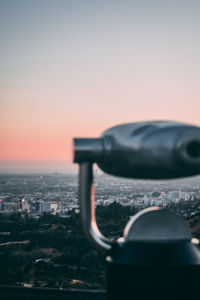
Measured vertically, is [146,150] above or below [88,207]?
above

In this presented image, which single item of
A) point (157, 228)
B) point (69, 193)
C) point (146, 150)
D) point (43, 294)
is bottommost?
point (69, 193)

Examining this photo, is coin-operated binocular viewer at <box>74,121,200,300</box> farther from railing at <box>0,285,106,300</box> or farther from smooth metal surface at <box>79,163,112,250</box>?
railing at <box>0,285,106,300</box>

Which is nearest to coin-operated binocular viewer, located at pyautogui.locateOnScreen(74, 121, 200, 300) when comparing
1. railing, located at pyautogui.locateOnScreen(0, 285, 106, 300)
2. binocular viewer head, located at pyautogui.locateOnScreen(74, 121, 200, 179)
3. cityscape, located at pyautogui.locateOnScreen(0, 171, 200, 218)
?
binocular viewer head, located at pyautogui.locateOnScreen(74, 121, 200, 179)

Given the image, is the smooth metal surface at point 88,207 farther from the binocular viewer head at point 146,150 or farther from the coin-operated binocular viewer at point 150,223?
the binocular viewer head at point 146,150

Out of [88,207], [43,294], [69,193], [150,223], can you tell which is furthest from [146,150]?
[69,193]

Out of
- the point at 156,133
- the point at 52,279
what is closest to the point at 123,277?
the point at 156,133

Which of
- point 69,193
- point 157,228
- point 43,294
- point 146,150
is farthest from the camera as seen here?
point 69,193

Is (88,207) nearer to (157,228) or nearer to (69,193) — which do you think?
(157,228)
